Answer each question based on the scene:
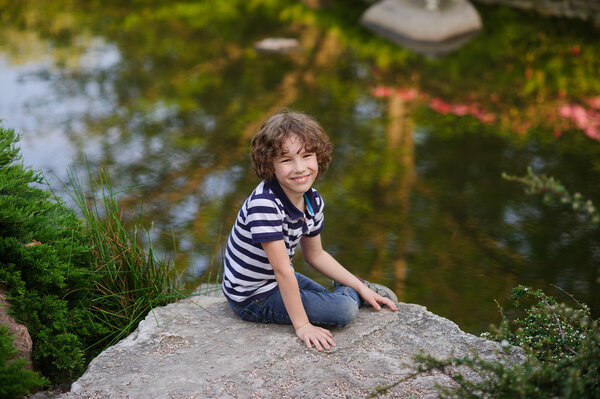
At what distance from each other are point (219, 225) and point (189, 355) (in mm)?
1695

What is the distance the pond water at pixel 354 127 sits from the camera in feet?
11.9

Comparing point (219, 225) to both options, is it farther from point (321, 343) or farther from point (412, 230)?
point (321, 343)

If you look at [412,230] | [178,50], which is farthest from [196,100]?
[412,230]

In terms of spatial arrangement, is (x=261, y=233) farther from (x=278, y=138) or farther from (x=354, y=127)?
(x=354, y=127)

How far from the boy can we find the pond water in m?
0.70

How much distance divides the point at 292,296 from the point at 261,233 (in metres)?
0.25

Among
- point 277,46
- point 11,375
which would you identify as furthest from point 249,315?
point 277,46

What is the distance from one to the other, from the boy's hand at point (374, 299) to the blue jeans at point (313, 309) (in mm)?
65

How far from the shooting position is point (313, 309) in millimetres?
2371

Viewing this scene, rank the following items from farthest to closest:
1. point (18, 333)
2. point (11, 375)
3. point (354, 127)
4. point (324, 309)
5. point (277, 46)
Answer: point (277, 46)
point (354, 127)
point (324, 309)
point (18, 333)
point (11, 375)

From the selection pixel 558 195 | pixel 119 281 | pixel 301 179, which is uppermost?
pixel 558 195

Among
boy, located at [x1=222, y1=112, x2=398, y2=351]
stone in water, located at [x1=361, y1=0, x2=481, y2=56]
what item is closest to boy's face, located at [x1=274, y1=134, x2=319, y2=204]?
boy, located at [x1=222, y1=112, x2=398, y2=351]

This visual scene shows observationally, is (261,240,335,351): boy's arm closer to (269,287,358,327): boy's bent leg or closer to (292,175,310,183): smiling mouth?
(269,287,358,327): boy's bent leg

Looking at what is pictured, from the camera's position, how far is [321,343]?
2275mm
